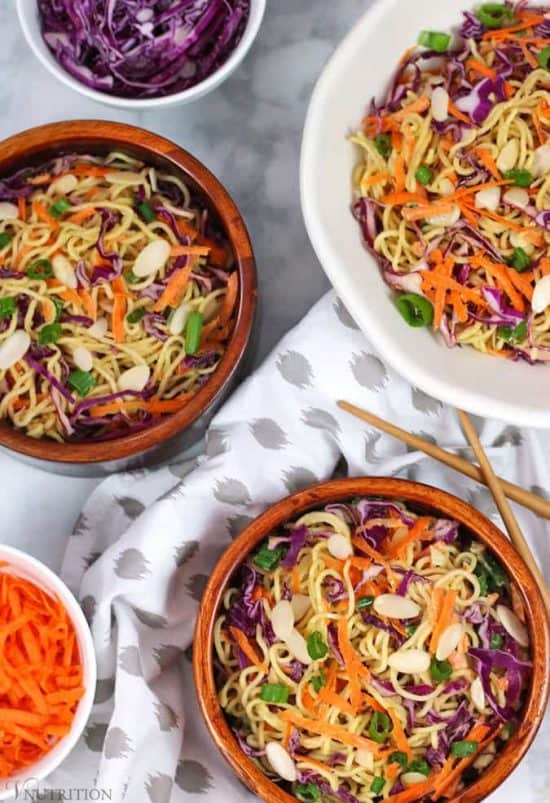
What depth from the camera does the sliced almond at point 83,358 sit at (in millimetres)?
1925

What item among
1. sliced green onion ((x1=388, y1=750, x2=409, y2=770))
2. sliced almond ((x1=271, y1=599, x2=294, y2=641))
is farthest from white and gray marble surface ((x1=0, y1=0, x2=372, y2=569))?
sliced green onion ((x1=388, y1=750, x2=409, y2=770))

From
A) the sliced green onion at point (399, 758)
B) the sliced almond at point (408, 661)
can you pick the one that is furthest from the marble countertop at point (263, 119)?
the sliced green onion at point (399, 758)

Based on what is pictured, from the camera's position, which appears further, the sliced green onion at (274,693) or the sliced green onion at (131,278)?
the sliced green onion at (131,278)

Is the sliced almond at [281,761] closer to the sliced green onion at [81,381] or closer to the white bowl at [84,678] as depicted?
the white bowl at [84,678]

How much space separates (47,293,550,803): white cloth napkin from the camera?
195cm

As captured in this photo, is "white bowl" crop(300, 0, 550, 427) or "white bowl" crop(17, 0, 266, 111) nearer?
"white bowl" crop(300, 0, 550, 427)

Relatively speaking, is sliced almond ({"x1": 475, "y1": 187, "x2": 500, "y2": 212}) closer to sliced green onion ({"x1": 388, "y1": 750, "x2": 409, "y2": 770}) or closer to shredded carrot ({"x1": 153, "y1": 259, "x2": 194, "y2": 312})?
shredded carrot ({"x1": 153, "y1": 259, "x2": 194, "y2": 312})

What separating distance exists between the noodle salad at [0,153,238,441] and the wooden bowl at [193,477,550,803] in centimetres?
23

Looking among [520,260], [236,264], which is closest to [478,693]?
[520,260]

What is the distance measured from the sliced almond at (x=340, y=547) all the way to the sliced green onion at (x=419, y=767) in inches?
12.2

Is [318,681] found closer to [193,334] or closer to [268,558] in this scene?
[268,558]

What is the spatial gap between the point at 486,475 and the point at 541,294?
30 centimetres

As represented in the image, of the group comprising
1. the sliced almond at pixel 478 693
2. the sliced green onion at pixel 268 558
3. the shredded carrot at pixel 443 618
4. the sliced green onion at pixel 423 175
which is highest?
the sliced green onion at pixel 423 175

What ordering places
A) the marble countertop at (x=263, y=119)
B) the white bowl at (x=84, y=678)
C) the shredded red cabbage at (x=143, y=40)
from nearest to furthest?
the white bowl at (x=84, y=678), the shredded red cabbage at (x=143, y=40), the marble countertop at (x=263, y=119)
